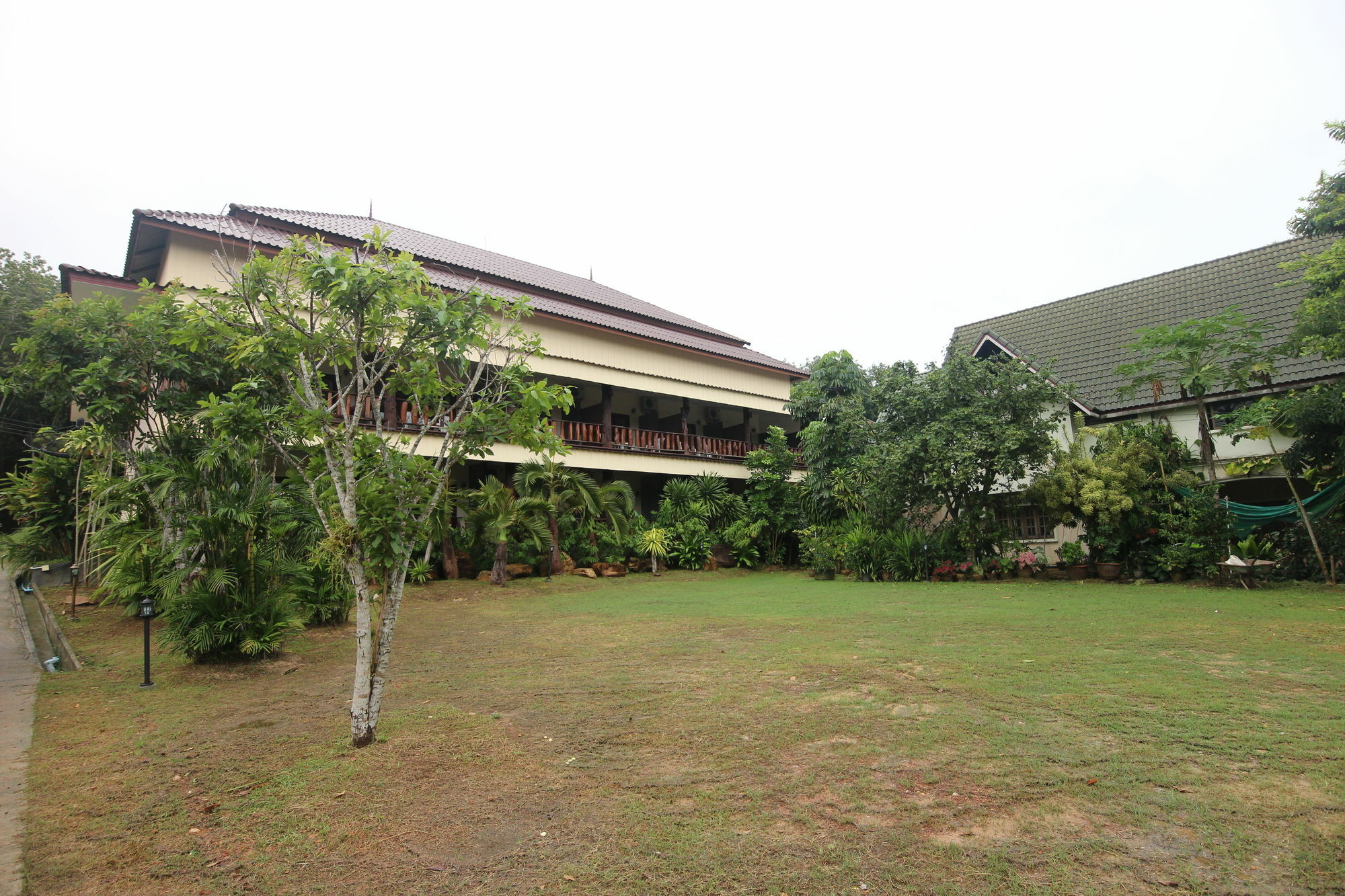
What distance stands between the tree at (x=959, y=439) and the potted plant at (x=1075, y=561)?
1.54 meters

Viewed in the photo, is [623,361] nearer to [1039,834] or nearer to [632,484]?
[632,484]

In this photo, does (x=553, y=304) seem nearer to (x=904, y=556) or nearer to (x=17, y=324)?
(x=904, y=556)

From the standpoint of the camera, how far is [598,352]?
18906mm

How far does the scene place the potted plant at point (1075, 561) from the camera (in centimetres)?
1482

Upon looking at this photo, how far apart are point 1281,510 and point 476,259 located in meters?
20.1

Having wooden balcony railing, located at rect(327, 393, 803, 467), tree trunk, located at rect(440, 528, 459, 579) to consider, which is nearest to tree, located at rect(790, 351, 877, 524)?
wooden balcony railing, located at rect(327, 393, 803, 467)

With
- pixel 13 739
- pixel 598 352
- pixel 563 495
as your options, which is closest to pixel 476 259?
pixel 598 352

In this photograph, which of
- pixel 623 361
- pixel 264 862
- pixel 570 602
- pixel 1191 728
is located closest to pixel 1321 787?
pixel 1191 728

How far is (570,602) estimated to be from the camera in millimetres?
13031

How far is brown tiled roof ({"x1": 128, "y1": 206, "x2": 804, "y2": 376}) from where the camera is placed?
13.5 meters

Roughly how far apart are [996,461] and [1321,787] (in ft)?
36.0

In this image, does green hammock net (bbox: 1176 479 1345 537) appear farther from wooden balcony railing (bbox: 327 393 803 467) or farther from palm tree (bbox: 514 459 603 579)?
palm tree (bbox: 514 459 603 579)

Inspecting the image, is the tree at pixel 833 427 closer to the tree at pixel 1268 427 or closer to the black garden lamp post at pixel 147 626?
the tree at pixel 1268 427

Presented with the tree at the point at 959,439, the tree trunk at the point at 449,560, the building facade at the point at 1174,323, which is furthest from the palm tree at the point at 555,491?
the building facade at the point at 1174,323
